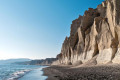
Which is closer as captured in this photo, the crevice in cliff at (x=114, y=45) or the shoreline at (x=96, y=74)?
the shoreline at (x=96, y=74)

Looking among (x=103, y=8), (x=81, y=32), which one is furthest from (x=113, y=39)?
(x=81, y=32)

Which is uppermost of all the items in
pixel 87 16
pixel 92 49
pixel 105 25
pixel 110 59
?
pixel 87 16

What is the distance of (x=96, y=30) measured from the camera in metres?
26.0

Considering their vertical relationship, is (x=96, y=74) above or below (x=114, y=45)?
below

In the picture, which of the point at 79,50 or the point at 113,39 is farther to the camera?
the point at 79,50

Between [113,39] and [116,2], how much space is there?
6.45 metres

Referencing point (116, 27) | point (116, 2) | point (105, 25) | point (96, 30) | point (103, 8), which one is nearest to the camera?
point (116, 27)

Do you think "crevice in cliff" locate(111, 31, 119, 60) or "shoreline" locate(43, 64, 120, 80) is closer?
"shoreline" locate(43, 64, 120, 80)

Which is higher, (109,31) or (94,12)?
(94,12)

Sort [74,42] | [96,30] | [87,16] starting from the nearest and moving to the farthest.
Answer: [96,30] < [87,16] < [74,42]

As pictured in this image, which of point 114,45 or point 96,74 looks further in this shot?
point 114,45

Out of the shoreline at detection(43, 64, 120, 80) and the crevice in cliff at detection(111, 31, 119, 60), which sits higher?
the crevice in cliff at detection(111, 31, 119, 60)

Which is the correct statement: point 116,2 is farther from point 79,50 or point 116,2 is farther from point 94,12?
point 79,50

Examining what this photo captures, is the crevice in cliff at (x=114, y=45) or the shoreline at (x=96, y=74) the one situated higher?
the crevice in cliff at (x=114, y=45)
